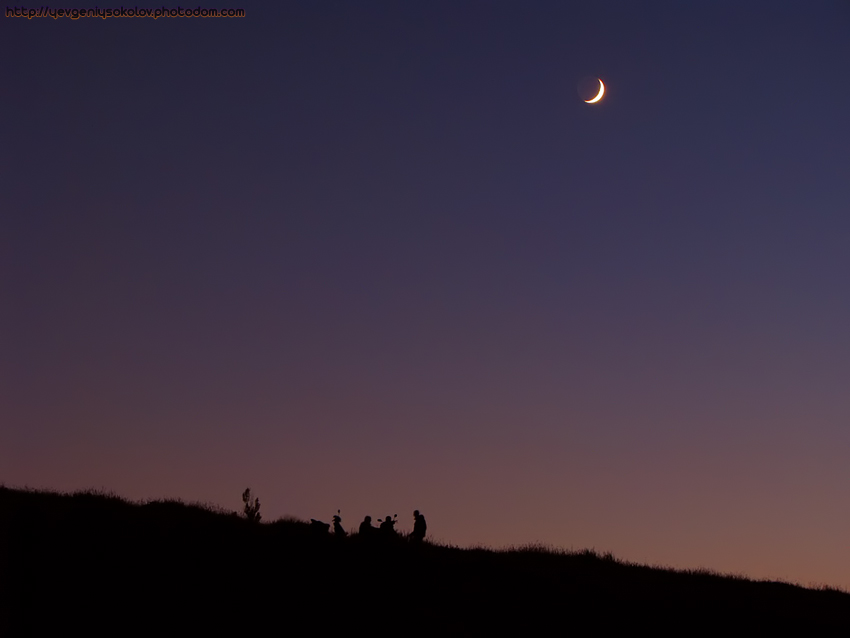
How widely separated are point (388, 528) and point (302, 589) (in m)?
5.61

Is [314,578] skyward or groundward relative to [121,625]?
skyward

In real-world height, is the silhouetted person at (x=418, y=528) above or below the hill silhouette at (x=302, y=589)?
above

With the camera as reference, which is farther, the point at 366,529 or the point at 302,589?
the point at 366,529

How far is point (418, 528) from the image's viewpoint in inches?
1201

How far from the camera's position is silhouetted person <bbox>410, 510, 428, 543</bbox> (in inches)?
1186

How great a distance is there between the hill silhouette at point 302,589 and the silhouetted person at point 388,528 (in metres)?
0.48

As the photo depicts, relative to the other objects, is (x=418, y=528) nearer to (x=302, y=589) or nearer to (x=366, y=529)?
(x=366, y=529)

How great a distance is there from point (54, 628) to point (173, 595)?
2.88 m

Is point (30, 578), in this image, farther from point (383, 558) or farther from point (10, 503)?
point (10, 503)

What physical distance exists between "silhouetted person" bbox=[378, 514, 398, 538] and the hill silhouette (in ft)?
1.58

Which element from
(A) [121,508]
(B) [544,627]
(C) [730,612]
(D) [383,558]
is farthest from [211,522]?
(C) [730,612]

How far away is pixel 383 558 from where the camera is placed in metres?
27.1

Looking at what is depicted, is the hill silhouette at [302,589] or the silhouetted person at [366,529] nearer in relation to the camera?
the hill silhouette at [302,589]

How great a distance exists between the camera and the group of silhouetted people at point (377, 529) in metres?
29.0
